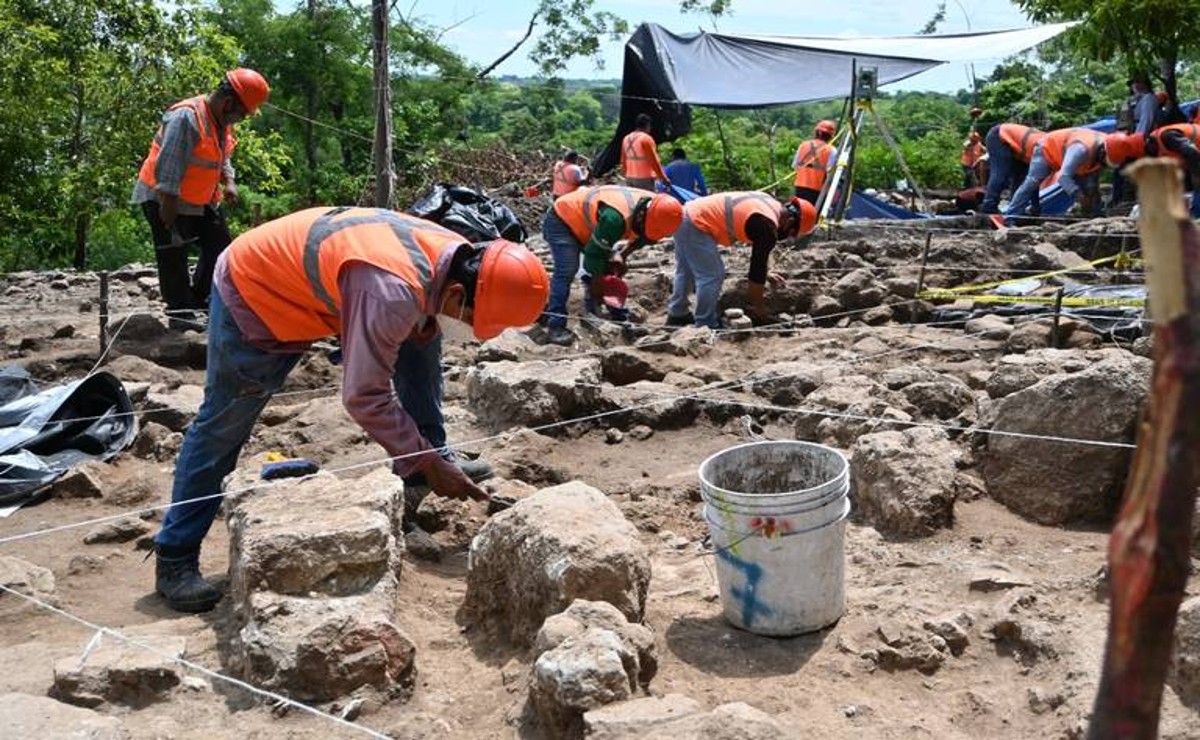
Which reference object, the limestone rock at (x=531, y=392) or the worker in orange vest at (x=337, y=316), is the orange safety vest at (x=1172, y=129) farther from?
the worker in orange vest at (x=337, y=316)

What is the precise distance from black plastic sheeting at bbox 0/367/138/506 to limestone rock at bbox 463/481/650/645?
9.01 feet

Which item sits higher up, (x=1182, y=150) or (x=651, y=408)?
(x=1182, y=150)

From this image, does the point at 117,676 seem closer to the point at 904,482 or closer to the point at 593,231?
the point at 904,482

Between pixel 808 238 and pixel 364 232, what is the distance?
8.82m

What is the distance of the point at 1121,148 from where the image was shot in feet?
37.1

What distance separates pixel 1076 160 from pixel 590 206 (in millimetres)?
5955

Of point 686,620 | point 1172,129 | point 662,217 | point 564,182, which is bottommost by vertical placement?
point 686,620

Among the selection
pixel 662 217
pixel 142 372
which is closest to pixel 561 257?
pixel 662 217

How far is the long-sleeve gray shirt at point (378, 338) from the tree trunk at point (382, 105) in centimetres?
491

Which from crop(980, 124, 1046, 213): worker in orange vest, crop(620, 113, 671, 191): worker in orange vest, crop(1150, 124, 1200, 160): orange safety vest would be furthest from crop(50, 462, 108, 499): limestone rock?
crop(980, 124, 1046, 213): worker in orange vest

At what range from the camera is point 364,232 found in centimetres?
358

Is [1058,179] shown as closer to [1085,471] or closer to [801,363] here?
[801,363]

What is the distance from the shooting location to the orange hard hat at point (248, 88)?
23.3ft

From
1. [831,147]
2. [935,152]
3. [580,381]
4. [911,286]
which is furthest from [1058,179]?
[935,152]
